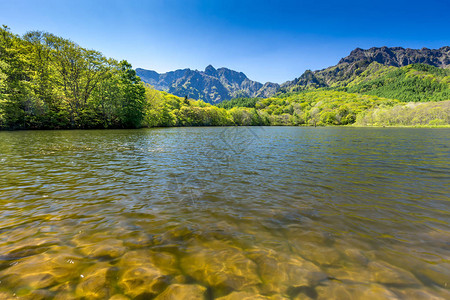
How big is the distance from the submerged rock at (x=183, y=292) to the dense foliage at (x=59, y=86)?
64.0 metres

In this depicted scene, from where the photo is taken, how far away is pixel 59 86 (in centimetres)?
5994

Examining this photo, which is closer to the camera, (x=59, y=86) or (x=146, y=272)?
(x=146, y=272)

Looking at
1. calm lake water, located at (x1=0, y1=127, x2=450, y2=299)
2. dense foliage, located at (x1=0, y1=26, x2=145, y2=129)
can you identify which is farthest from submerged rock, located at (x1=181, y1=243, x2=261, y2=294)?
dense foliage, located at (x1=0, y1=26, x2=145, y2=129)

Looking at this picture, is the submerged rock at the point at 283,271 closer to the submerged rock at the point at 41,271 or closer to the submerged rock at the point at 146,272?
the submerged rock at the point at 146,272

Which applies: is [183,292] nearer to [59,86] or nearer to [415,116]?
[59,86]

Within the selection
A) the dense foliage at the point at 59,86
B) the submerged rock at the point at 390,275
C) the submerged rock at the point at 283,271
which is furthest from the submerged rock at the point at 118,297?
the dense foliage at the point at 59,86

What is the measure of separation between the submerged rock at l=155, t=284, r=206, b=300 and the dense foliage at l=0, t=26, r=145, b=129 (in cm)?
6404

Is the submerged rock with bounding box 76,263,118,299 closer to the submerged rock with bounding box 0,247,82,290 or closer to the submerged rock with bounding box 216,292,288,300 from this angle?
the submerged rock with bounding box 0,247,82,290

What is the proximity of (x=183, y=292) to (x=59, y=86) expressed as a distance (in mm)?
79522

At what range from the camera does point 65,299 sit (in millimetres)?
3268

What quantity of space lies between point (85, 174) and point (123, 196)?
5309 millimetres

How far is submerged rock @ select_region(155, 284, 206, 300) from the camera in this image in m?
3.40

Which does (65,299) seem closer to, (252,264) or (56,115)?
(252,264)

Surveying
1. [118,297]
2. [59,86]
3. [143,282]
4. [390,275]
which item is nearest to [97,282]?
[118,297]
